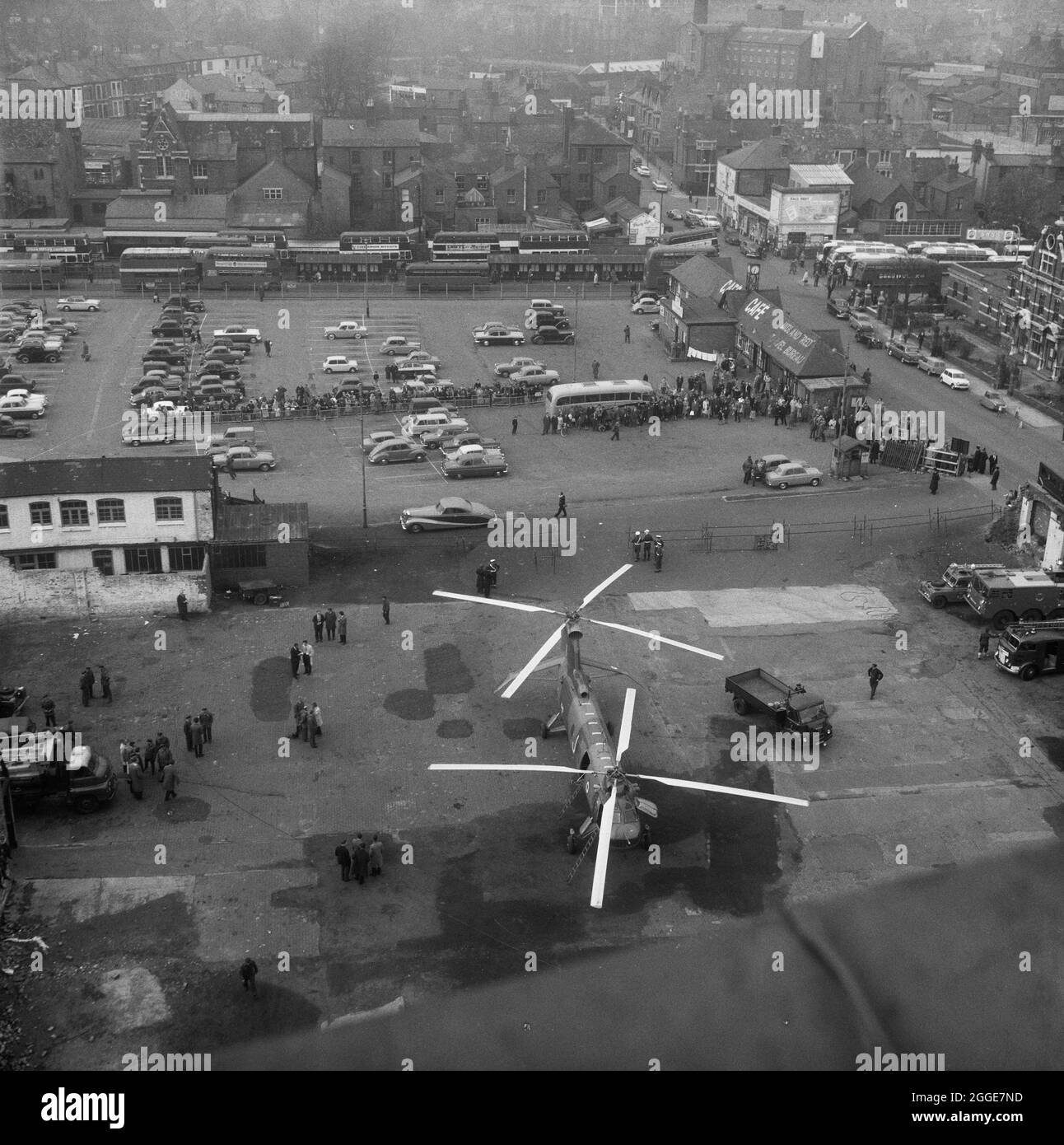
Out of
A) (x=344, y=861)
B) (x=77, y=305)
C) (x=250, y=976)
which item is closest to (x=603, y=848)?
(x=344, y=861)

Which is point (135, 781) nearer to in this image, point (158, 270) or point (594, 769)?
point (594, 769)

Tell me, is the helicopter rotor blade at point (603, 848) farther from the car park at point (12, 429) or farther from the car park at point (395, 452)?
the car park at point (12, 429)

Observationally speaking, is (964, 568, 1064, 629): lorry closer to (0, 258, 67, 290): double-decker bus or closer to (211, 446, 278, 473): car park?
(211, 446, 278, 473): car park

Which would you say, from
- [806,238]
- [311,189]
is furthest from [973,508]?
[311,189]

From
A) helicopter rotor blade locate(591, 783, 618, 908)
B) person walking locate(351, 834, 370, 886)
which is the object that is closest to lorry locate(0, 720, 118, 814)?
person walking locate(351, 834, 370, 886)
